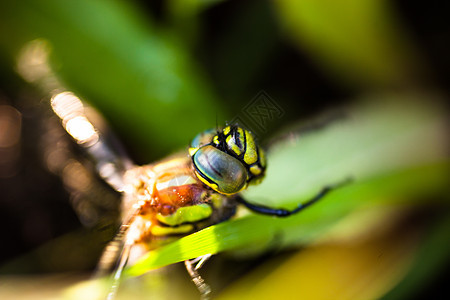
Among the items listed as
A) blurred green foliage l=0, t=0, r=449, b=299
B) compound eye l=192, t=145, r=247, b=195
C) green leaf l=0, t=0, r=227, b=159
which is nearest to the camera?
compound eye l=192, t=145, r=247, b=195

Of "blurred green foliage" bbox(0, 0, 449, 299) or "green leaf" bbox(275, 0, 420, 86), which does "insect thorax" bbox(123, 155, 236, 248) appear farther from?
"green leaf" bbox(275, 0, 420, 86)

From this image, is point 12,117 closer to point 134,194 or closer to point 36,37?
point 36,37

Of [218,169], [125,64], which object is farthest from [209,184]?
[125,64]

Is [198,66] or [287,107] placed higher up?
[198,66]

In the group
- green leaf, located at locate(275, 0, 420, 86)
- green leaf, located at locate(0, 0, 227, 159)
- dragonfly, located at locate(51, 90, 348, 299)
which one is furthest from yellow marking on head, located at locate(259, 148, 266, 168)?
green leaf, located at locate(275, 0, 420, 86)

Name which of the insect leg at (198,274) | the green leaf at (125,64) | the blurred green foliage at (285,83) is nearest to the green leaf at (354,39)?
the blurred green foliage at (285,83)

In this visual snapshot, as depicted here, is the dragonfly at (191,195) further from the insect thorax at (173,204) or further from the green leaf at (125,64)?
the green leaf at (125,64)

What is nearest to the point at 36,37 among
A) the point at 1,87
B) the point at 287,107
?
the point at 1,87
